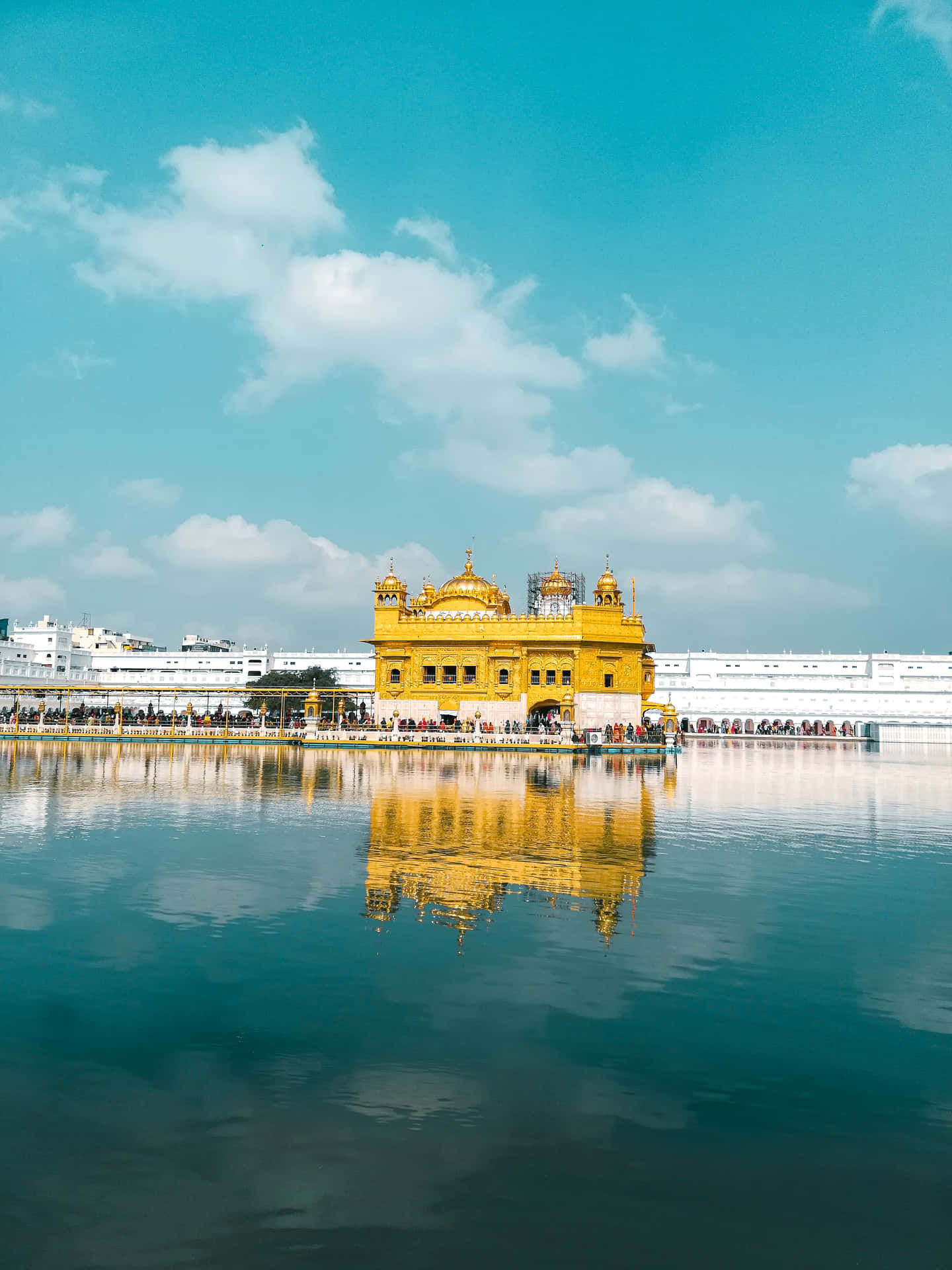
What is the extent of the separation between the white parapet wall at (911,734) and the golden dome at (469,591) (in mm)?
43713

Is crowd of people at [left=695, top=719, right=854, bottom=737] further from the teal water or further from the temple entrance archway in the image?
the teal water

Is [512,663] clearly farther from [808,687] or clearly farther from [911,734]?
[808,687]

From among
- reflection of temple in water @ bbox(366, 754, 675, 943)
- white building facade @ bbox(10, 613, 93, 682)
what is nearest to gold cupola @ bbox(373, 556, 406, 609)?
reflection of temple in water @ bbox(366, 754, 675, 943)

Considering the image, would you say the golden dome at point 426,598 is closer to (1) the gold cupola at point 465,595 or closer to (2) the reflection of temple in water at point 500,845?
(1) the gold cupola at point 465,595

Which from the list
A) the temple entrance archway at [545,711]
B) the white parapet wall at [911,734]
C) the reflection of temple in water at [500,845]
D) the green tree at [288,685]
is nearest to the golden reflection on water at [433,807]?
the reflection of temple in water at [500,845]

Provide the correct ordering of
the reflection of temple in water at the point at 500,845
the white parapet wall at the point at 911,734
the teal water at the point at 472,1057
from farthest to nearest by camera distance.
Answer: the white parapet wall at the point at 911,734 < the reflection of temple in water at the point at 500,845 < the teal water at the point at 472,1057

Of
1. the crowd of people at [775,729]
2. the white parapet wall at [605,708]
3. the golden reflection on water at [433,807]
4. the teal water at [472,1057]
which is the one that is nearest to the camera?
the teal water at [472,1057]

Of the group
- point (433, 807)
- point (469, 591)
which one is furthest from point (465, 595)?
point (433, 807)

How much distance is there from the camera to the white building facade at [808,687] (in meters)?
106

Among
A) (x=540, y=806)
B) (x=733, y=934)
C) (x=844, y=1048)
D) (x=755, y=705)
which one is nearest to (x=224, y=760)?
(x=540, y=806)

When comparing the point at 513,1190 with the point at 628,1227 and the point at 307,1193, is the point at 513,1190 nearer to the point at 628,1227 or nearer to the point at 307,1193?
the point at 628,1227

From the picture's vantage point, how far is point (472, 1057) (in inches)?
260

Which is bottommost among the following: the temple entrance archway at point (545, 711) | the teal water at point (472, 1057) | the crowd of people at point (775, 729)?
the teal water at point (472, 1057)

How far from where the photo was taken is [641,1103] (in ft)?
19.5
